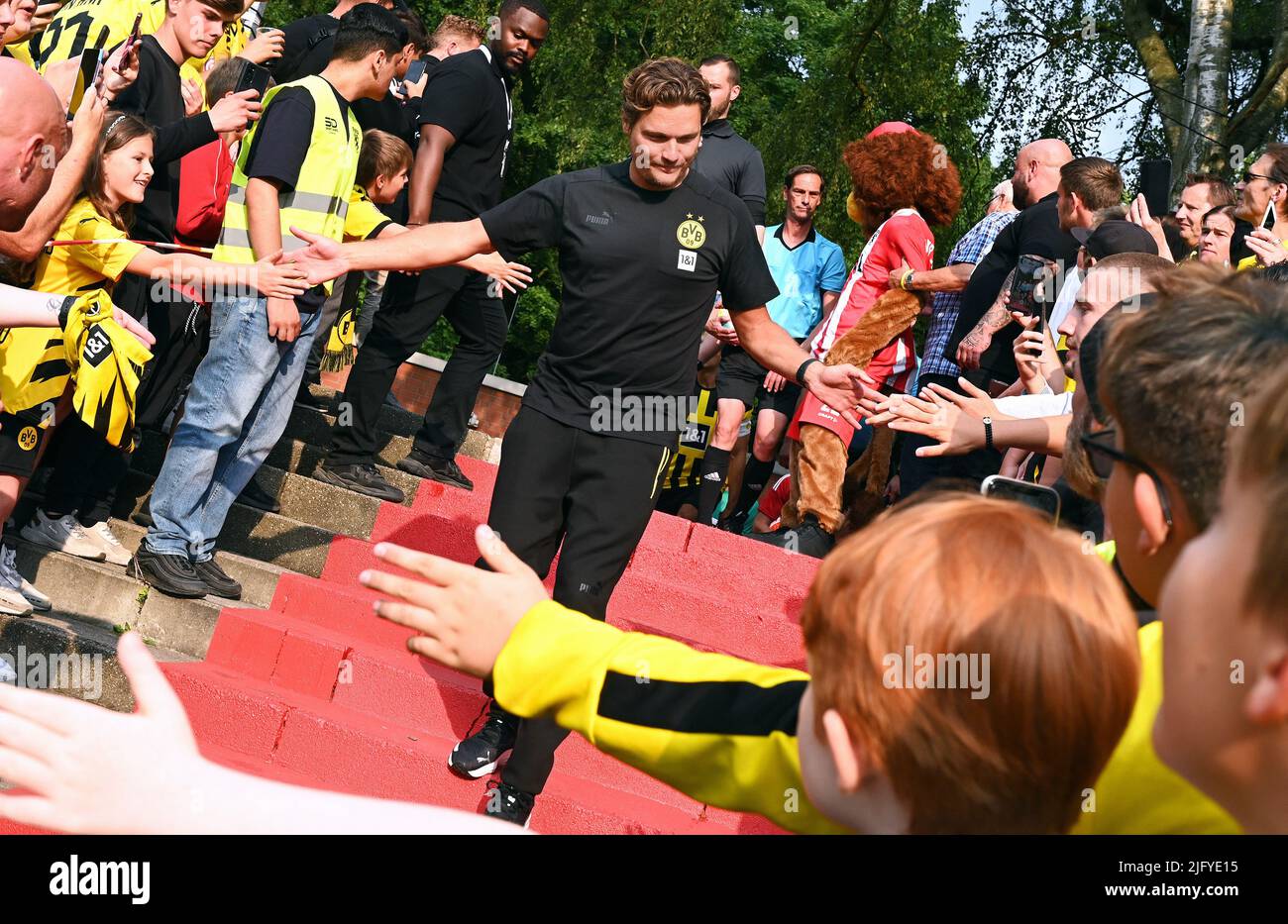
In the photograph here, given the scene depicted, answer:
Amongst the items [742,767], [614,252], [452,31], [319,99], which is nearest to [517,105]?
[452,31]

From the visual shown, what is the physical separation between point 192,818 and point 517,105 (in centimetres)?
2068

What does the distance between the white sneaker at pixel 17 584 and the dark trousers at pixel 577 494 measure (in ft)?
6.22

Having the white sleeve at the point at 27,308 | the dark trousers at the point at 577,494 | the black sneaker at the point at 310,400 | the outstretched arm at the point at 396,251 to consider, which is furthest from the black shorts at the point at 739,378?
the white sleeve at the point at 27,308

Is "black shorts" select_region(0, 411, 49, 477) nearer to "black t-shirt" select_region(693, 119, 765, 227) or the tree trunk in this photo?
"black t-shirt" select_region(693, 119, 765, 227)

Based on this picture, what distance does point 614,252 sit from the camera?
438 cm

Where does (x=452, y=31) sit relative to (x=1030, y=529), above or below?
above

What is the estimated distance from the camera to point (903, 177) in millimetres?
6590

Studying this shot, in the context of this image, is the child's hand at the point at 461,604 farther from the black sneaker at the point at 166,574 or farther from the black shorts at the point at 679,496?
the black shorts at the point at 679,496

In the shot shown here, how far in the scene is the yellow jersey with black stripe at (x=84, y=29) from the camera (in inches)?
202

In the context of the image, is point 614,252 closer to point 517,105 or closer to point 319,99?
point 319,99

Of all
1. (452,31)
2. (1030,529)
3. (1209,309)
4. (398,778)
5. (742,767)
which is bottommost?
(398,778)

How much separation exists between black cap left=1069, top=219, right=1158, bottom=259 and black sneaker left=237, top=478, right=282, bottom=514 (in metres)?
4.06

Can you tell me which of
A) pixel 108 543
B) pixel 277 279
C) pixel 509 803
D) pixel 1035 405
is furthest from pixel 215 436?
pixel 1035 405

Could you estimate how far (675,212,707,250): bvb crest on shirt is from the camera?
14.5 feet
